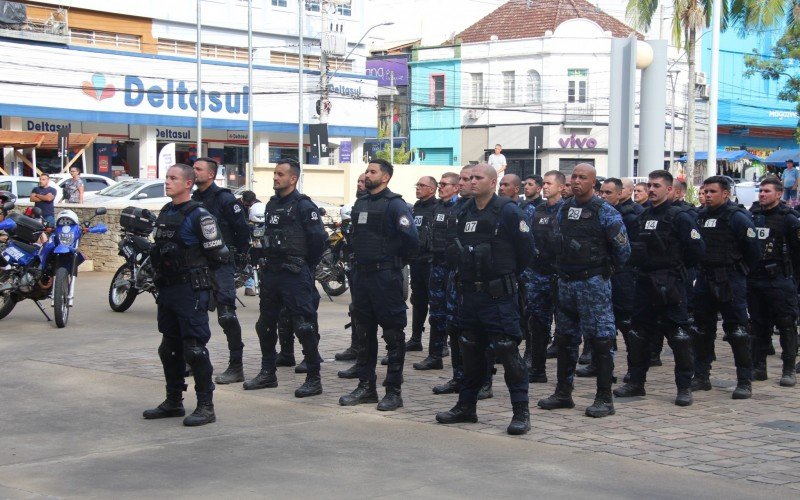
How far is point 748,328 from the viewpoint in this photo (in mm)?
10258

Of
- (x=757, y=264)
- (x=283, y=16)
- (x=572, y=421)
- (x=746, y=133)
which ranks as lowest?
(x=572, y=421)

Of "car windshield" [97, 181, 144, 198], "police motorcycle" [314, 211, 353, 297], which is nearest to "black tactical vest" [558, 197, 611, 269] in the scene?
"police motorcycle" [314, 211, 353, 297]

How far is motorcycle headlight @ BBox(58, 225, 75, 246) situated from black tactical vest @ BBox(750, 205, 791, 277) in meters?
8.02

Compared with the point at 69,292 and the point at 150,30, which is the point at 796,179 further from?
the point at 150,30

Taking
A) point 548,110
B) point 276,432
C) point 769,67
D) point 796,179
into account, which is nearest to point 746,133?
point 548,110

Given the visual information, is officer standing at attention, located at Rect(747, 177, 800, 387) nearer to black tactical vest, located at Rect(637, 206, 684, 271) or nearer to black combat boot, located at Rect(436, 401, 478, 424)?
black tactical vest, located at Rect(637, 206, 684, 271)

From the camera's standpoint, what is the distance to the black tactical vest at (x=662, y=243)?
927 cm

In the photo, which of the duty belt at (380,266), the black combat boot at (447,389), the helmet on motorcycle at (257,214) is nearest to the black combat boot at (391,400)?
the black combat boot at (447,389)

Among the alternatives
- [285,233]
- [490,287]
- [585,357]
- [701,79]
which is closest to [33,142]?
[585,357]

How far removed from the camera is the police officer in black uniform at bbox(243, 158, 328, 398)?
925 cm

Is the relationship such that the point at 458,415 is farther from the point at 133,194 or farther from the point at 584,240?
the point at 133,194

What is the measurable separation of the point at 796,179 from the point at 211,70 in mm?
28968

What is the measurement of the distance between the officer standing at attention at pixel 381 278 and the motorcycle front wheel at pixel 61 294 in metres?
5.55

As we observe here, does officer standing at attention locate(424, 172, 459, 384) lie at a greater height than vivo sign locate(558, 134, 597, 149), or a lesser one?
lesser
